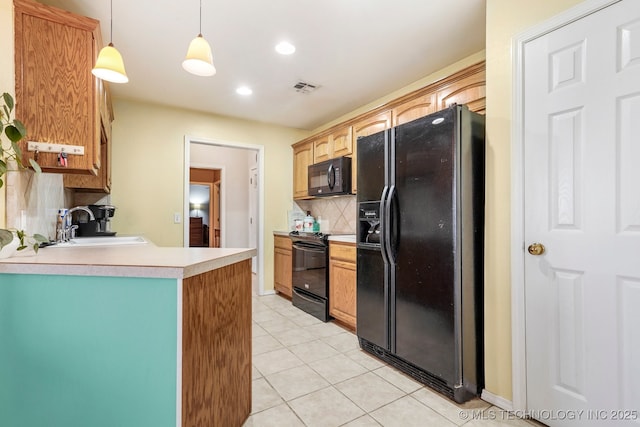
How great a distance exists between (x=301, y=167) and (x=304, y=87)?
1.34 m

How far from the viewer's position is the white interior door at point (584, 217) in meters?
1.31

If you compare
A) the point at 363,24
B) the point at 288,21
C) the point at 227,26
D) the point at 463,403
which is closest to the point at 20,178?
the point at 227,26

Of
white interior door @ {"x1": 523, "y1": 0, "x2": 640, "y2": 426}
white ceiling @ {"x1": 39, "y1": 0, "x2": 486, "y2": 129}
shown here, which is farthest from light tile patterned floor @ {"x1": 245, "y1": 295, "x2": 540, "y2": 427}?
white ceiling @ {"x1": 39, "y1": 0, "x2": 486, "y2": 129}

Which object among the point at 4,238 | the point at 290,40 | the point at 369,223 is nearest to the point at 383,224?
the point at 369,223

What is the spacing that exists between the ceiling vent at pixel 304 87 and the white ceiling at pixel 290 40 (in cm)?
7

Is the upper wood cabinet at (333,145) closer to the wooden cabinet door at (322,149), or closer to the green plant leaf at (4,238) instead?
the wooden cabinet door at (322,149)

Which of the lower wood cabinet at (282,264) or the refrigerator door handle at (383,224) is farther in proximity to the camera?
the lower wood cabinet at (282,264)

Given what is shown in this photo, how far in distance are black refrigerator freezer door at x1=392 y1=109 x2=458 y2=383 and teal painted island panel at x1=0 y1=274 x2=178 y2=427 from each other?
1.45 meters

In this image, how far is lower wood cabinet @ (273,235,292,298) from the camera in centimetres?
397

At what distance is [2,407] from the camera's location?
1.12 metres

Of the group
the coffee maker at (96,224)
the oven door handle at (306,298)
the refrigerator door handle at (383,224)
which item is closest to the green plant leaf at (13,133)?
the refrigerator door handle at (383,224)

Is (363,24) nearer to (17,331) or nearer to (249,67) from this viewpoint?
(249,67)

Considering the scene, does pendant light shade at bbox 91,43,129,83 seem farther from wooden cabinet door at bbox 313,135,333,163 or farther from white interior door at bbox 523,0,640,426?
wooden cabinet door at bbox 313,135,333,163

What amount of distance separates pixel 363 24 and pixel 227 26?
96 cm
